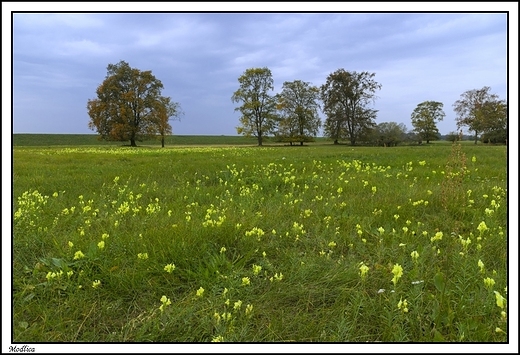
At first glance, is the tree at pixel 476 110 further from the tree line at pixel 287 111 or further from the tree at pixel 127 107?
the tree at pixel 127 107

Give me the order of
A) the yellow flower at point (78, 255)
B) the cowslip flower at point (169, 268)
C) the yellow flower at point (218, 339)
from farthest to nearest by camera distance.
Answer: the yellow flower at point (78, 255), the cowslip flower at point (169, 268), the yellow flower at point (218, 339)

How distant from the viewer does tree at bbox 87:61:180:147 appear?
4959 cm

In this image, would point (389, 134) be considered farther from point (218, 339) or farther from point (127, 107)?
point (218, 339)

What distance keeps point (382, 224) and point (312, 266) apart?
183 centimetres

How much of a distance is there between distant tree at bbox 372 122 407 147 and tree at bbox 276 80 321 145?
11.4 meters

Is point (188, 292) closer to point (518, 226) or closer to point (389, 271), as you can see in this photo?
point (389, 271)

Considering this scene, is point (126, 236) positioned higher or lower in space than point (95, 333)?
higher

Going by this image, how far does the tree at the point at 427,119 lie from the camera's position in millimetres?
56328

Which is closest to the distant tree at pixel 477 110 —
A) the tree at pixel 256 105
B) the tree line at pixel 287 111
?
the tree line at pixel 287 111

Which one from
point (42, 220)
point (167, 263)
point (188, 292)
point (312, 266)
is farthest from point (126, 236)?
point (312, 266)

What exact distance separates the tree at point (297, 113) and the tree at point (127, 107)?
22164 mm

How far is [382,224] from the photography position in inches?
184

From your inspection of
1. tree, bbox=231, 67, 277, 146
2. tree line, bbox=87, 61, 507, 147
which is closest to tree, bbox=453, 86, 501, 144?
tree line, bbox=87, 61, 507, 147

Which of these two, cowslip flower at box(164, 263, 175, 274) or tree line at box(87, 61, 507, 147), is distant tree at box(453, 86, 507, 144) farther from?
cowslip flower at box(164, 263, 175, 274)
